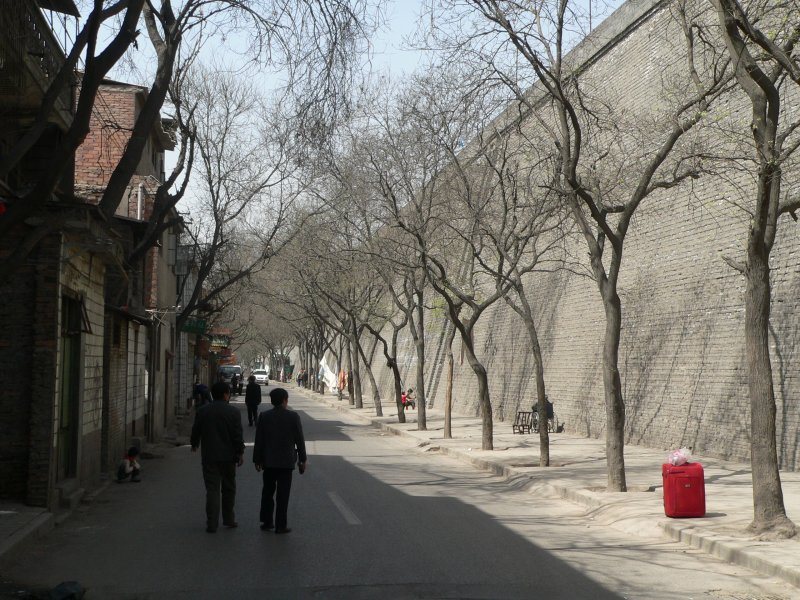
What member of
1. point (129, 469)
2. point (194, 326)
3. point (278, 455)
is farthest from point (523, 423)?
point (278, 455)

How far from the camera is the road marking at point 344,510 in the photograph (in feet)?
38.7

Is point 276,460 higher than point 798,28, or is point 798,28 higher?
point 798,28

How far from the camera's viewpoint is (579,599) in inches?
301

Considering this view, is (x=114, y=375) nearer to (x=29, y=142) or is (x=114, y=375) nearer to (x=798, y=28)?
(x=29, y=142)

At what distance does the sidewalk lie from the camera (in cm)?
957

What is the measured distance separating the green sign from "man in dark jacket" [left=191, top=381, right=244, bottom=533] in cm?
2115

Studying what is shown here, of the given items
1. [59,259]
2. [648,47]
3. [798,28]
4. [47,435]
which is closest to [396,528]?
[47,435]

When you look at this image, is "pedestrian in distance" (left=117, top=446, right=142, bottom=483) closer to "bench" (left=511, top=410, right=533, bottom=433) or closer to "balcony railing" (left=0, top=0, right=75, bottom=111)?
"balcony railing" (left=0, top=0, right=75, bottom=111)

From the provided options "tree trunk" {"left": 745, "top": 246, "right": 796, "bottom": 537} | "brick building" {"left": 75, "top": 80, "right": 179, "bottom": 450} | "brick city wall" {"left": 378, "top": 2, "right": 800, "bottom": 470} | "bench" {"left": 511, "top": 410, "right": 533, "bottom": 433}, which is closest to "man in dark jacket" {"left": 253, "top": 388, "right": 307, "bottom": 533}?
"tree trunk" {"left": 745, "top": 246, "right": 796, "bottom": 537}

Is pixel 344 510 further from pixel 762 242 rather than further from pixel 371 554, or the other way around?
pixel 762 242

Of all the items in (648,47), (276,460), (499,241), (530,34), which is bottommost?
(276,460)

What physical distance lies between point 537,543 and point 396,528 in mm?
1765

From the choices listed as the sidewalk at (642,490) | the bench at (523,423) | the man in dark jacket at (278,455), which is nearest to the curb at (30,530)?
the man in dark jacket at (278,455)

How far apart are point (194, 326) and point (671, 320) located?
57.7 ft
